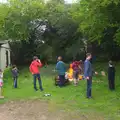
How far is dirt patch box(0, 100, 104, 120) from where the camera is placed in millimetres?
9757

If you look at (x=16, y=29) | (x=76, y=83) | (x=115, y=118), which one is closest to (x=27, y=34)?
(x=16, y=29)

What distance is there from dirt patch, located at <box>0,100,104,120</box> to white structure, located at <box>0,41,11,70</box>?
1790 centimetres

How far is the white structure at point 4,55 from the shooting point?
103 feet

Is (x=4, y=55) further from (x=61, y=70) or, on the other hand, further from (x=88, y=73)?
(x=88, y=73)

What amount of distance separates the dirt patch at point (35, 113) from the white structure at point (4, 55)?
58.7 feet

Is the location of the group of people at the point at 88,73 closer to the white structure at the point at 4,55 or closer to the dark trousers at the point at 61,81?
the dark trousers at the point at 61,81

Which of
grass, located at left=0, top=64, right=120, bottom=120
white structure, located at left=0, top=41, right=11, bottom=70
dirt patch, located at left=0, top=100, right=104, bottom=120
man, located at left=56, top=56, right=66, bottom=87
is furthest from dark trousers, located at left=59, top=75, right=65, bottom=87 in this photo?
white structure, located at left=0, top=41, right=11, bottom=70

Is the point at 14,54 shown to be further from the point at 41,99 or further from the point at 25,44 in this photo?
the point at 41,99

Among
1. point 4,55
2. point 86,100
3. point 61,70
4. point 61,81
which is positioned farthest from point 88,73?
point 4,55

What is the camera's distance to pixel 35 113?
34.5 feet

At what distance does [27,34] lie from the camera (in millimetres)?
34719

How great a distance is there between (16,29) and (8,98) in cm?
2110

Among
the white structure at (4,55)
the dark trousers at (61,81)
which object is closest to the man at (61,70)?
the dark trousers at (61,81)

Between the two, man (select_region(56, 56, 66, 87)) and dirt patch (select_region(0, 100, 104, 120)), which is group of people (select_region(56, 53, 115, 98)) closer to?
man (select_region(56, 56, 66, 87))
